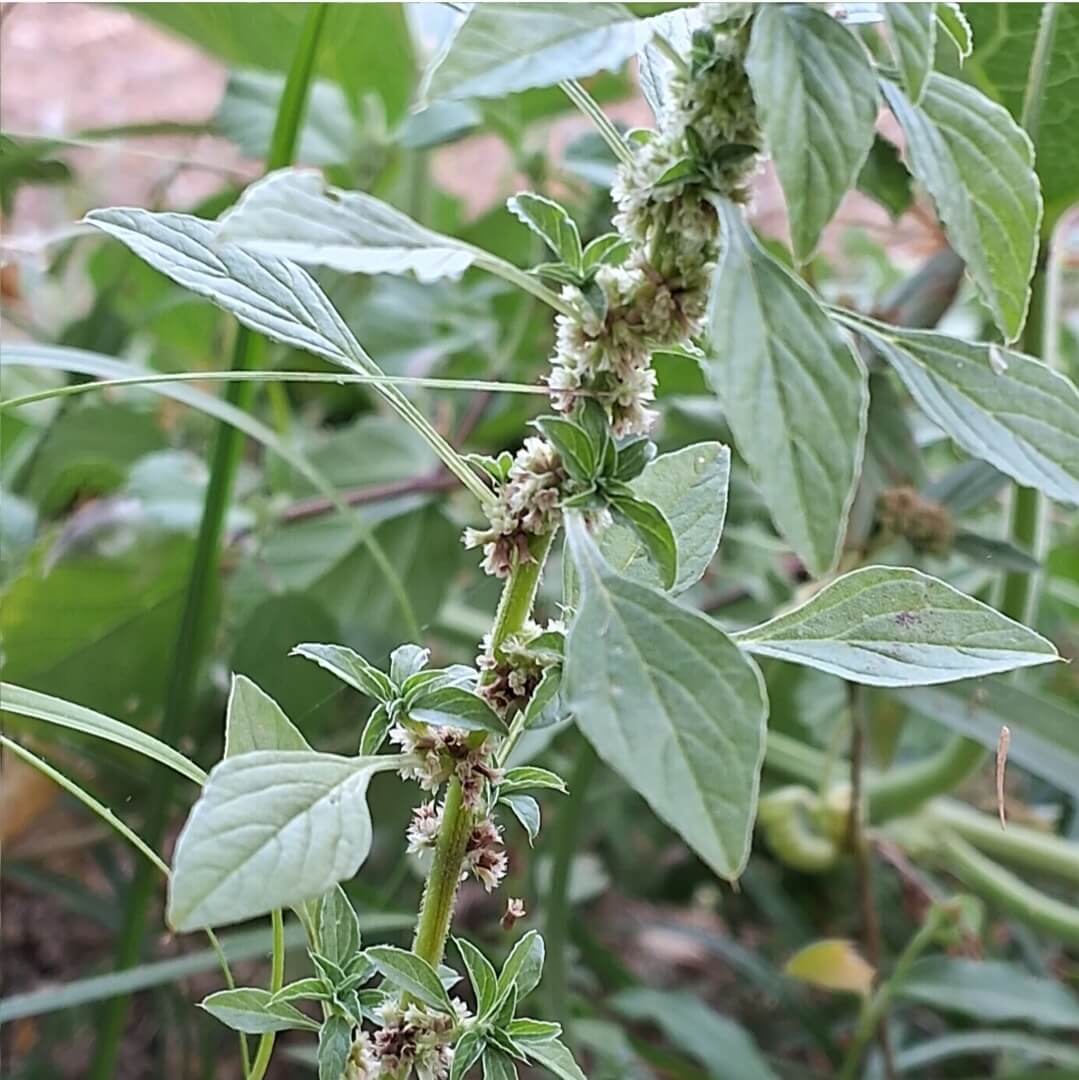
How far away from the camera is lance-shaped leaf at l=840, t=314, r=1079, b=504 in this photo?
0.17 meters

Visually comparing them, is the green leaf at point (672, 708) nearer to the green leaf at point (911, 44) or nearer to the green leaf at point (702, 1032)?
the green leaf at point (911, 44)

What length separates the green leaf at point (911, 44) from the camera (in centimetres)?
14

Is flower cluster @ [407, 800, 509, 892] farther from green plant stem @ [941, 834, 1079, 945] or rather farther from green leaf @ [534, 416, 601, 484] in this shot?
green plant stem @ [941, 834, 1079, 945]

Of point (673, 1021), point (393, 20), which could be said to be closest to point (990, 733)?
point (673, 1021)

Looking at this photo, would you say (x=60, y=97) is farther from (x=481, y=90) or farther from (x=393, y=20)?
(x=481, y=90)

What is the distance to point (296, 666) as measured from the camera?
0.33m

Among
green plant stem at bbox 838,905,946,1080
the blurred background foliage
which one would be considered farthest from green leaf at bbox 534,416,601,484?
green plant stem at bbox 838,905,946,1080

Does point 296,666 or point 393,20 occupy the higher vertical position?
point 393,20

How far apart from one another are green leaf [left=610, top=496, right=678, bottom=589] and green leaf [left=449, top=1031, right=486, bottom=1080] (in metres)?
0.07

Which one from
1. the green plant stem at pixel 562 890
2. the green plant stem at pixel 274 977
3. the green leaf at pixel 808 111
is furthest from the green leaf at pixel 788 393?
the green plant stem at pixel 562 890

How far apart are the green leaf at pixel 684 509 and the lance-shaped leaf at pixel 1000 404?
0.03 metres

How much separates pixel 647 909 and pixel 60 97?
694mm

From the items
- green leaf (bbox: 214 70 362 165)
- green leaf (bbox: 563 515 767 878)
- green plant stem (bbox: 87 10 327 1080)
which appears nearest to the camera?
green leaf (bbox: 563 515 767 878)

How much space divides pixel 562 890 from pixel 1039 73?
272 millimetres
